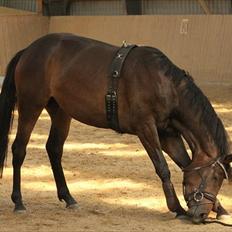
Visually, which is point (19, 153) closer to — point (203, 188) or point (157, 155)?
point (157, 155)

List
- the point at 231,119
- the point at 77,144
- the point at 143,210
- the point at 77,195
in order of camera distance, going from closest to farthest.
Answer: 1. the point at 143,210
2. the point at 77,195
3. the point at 77,144
4. the point at 231,119

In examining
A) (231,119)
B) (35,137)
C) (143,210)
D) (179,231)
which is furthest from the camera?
(231,119)

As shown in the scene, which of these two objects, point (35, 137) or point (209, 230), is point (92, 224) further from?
point (35, 137)

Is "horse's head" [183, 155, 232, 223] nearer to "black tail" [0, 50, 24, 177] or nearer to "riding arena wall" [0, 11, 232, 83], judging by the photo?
"black tail" [0, 50, 24, 177]

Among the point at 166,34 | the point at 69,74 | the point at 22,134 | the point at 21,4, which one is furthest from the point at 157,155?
the point at 21,4

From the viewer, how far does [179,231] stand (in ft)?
17.3

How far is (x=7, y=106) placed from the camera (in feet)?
20.7

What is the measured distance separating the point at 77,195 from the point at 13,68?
1.46 metres

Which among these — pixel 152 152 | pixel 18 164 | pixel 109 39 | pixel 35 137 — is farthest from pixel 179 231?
pixel 109 39

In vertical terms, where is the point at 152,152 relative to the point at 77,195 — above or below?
above

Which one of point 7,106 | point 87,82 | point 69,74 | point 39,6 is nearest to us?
point 87,82

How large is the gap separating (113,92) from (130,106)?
0.19m

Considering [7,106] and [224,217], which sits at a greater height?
[7,106]

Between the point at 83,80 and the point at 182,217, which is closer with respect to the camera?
the point at 182,217
